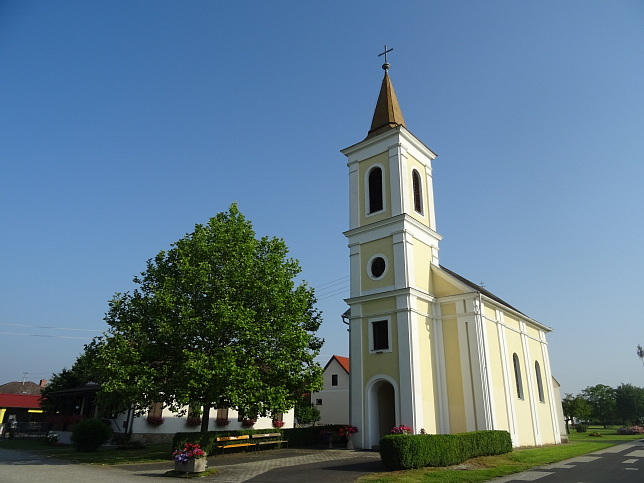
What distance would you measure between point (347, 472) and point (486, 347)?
11.3 meters

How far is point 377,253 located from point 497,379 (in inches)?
359

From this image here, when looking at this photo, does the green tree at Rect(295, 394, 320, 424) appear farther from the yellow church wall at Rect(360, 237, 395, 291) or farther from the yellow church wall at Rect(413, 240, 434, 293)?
the yellow church wall at Rect(413, 240, 434, 293)

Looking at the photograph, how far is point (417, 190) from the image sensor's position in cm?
2689

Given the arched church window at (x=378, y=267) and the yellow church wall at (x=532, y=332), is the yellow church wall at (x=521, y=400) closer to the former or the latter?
the yellow church wall at (x=532, y=332)

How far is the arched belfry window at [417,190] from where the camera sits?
86.7ft

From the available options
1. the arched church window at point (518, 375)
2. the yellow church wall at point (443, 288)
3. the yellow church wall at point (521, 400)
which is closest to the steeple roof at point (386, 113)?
the yellow church wall at point (443, 288)

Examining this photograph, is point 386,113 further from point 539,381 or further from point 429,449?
point 539,381

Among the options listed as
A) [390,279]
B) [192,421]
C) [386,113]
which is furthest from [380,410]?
[386,113]

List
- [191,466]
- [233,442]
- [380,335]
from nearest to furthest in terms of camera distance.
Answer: [191,466] → [233,442] → [380,335]

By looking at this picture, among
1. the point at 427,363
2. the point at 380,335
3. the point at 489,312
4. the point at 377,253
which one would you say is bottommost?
the point at 427,363

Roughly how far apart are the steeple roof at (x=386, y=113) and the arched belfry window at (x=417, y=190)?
3.18 m

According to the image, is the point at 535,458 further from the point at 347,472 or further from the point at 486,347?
the point at 347,472

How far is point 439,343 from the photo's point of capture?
78.0 feet

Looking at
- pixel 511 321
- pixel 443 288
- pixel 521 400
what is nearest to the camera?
pixel 443 288
